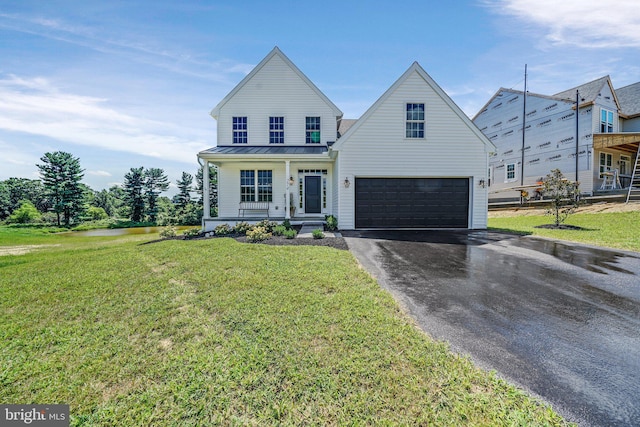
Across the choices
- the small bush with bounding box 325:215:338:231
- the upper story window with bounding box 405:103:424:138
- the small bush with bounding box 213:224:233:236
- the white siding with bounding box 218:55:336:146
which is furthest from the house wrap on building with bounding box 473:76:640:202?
the small bush with bounding box 213:224:233:236

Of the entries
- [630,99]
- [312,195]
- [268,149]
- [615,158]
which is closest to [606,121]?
[615,158]

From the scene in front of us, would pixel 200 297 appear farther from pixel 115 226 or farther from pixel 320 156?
pixel 115 226

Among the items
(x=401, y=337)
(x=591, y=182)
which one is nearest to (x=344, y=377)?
(x=401, y=337)

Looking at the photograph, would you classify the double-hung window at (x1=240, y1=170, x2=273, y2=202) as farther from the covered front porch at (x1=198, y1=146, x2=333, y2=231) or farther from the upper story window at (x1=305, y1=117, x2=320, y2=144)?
the upper story window at (x1=305, y1=117, x2=320, y2=144)

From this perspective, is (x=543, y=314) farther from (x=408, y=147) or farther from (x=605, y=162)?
(x=605, y=162)

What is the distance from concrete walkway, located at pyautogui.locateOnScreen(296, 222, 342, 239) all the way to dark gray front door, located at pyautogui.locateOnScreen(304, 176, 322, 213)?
6.02 feet

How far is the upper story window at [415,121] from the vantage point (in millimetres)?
11625

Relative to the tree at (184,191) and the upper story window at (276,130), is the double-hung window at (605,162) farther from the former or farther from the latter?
the tree at (184,191)

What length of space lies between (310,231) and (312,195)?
3496mm

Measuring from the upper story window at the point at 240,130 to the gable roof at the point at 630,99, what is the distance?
2963 cm

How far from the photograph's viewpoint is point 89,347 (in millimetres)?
2920

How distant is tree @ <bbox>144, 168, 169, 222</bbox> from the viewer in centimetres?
2817

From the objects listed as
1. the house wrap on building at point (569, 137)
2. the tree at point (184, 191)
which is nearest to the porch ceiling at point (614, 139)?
the house wrap on building at point (569, 137)

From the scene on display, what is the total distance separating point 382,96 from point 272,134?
6100mm
